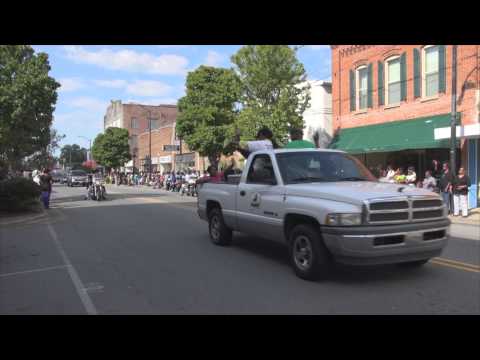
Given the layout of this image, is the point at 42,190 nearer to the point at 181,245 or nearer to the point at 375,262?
the point at 181,245

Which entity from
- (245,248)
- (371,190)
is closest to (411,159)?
(245,248)

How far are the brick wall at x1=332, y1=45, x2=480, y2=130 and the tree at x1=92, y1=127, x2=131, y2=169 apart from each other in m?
42.4

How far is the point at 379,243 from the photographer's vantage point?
18.1 feet

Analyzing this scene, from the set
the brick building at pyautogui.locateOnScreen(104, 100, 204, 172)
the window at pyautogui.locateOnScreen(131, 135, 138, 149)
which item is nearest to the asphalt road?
the brick building at pyautogui.locateOnScreen(104, 100, 204, 172)

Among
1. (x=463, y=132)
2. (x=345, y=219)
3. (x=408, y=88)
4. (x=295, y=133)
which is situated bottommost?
(x=345, y=219)

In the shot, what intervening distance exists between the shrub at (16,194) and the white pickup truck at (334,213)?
11.8m

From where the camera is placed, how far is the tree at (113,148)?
6100 centimetres

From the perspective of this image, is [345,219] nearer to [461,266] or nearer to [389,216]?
[389,216]

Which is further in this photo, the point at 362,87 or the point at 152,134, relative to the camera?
the point at 152,134

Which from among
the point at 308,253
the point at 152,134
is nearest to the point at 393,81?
the point at 308,253

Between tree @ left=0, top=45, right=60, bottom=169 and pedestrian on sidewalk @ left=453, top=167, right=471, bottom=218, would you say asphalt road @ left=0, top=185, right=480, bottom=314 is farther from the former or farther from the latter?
tree @ left=0, top=45, right=60, bottom=169

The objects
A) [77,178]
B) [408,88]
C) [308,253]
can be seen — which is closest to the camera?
[308,253]

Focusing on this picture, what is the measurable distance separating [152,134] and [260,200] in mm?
59903

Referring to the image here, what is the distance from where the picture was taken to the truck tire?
19.3ft
